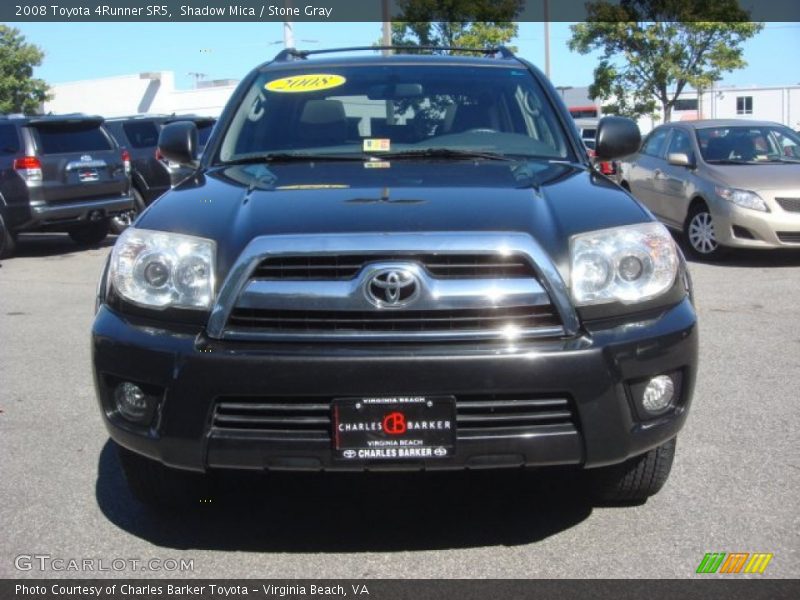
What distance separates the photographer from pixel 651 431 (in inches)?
126

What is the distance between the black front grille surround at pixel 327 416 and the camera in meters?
3.05

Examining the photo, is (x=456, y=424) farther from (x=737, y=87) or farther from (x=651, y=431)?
(x=737, y=87)

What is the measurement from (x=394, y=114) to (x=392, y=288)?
1.72 meters

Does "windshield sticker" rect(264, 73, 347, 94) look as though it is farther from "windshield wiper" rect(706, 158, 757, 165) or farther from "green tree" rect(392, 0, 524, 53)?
"green tree" rect(392, 0, 524, 53)

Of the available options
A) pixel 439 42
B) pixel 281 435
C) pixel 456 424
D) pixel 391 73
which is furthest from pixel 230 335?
pixel 439 42

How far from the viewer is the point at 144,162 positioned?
14992 mm

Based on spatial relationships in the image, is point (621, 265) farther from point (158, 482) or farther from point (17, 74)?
point (17, 74)

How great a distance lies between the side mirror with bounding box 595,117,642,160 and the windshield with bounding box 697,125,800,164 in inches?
269

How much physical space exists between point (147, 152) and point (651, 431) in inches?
519

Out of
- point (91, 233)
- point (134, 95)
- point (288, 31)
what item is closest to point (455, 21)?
point (288, 31)

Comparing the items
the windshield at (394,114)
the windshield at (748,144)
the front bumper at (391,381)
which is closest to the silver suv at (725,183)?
the windshield at (748,144)

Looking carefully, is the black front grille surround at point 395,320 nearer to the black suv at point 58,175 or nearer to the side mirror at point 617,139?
the side mirror at point 617,139

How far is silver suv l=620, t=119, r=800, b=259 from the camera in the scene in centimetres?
1008

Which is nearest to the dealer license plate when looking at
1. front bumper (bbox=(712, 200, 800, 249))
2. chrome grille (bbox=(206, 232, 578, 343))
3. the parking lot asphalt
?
chrome grille (bbox=(206, 232, 578, 343))
